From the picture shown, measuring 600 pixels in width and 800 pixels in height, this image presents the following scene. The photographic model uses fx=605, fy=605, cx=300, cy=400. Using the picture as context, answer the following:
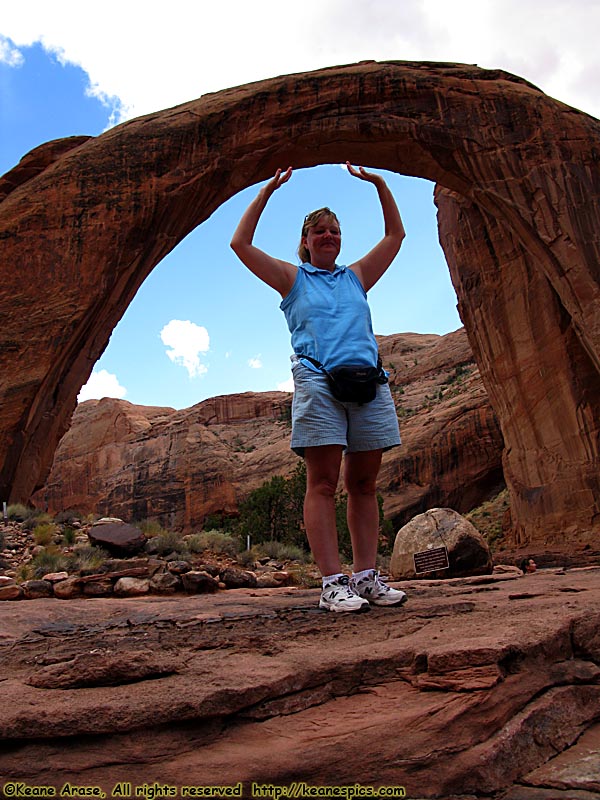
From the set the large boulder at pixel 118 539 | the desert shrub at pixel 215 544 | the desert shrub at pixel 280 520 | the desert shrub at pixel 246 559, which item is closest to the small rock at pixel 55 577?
the large boulder at pixel 118 539

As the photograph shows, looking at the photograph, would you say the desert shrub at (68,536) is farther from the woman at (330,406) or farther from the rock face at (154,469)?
the rock face at (154,469)

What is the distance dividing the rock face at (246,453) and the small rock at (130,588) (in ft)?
55.2

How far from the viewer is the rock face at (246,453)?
21891mm

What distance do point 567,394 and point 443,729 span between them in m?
10.6

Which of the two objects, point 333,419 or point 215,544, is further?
point 215,544

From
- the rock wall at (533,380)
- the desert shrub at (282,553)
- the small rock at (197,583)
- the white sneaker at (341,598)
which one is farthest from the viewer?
the desert shrub at (282,553)

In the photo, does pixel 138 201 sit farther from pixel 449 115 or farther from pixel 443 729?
pixel 443 729

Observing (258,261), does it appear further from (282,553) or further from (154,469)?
(154,469)

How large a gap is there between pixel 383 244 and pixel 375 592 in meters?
1.87

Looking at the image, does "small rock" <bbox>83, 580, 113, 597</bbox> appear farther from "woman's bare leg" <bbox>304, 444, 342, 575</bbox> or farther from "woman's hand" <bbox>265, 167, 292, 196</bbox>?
"woman's hand" <bbox>265, 167, 292, 196</bbox>

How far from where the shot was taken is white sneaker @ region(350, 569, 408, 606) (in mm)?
2869

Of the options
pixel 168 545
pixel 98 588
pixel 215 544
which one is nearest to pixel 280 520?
pixel 215 544

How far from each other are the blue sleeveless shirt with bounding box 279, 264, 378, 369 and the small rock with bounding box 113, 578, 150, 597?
3114 millimetres

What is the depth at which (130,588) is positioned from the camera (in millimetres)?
5164
